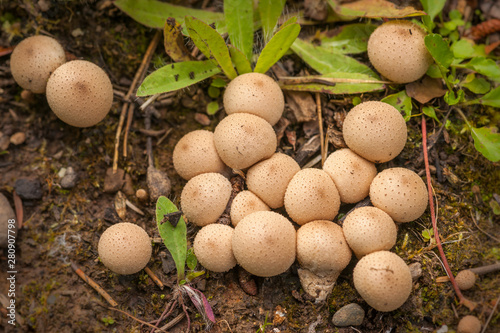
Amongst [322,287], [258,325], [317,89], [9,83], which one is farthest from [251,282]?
[9,83]

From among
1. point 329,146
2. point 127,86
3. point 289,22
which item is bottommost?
point 329,146

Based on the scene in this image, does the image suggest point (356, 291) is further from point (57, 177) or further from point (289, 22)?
point (57, 177)

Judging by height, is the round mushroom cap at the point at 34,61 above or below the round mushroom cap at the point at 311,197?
above

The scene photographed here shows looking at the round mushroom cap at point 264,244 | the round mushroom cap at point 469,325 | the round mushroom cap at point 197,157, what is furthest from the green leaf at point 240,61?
the round mushroom cap at point 469,325

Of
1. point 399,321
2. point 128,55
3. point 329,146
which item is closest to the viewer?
point 399,321

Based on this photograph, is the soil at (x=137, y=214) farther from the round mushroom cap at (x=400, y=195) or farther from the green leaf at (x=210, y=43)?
the green leaf at (x=210, y=43)

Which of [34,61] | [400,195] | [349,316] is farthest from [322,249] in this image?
[34,61]

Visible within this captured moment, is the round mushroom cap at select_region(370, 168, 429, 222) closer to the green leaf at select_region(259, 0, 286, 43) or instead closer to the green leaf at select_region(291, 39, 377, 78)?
the green leaf at select_region(291, 39, 377, 78)
